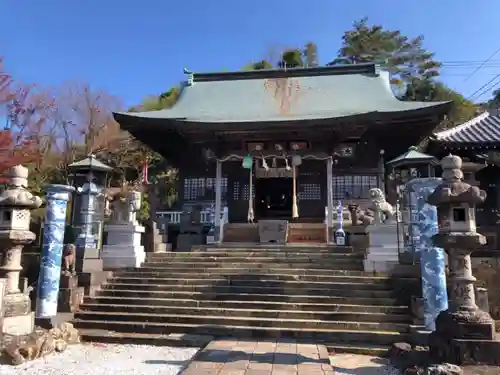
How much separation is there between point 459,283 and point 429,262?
1.83 m

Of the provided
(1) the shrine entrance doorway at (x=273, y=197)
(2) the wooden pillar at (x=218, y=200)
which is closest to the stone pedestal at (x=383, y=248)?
(2) the wooden pillar at (x=218, y=200)

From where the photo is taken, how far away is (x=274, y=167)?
16438mm

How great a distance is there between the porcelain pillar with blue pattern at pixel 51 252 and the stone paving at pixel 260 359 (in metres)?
3.65

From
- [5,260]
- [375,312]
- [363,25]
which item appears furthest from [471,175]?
[363,25]

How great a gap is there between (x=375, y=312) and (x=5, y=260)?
724cm

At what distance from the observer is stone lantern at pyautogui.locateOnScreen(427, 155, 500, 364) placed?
5242mm

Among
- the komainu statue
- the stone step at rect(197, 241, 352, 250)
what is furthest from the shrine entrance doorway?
the komainu statue

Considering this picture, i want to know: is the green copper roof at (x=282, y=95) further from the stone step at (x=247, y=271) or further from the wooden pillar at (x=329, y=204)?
the stone step at (x=247, y=271)

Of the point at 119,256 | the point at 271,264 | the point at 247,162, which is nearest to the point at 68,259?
the point at 119,256

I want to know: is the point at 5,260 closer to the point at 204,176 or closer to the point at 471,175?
the point at 204,176

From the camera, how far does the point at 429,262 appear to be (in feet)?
24.8

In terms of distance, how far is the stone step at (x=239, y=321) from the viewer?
7.79m

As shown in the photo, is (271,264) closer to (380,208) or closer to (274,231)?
(274,231)

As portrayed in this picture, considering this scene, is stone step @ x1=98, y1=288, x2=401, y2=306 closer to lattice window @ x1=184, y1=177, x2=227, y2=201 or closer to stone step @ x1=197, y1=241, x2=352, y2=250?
stone step @ x1=197, y1=241, x2=352, y2=250
